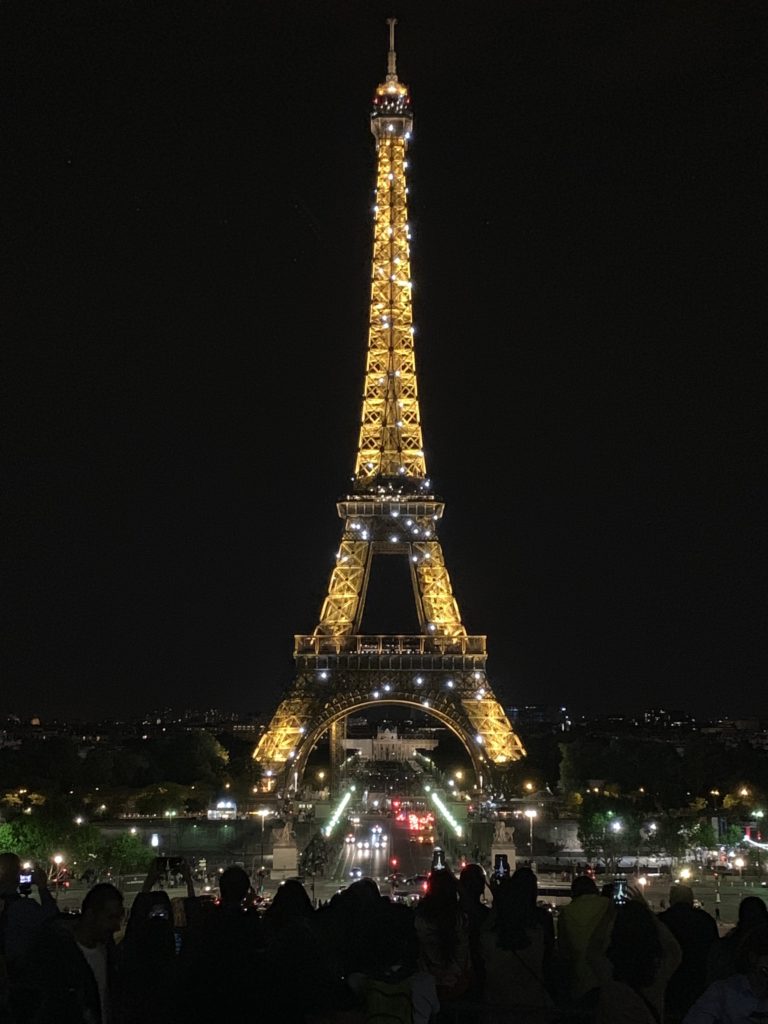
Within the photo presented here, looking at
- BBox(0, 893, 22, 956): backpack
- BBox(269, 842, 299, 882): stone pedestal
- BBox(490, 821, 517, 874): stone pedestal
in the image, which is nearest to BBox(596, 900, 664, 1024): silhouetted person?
BBox(0, 893, 22, 956): backpack

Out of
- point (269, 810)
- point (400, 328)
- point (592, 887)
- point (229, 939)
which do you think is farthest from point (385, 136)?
point (229, 939)

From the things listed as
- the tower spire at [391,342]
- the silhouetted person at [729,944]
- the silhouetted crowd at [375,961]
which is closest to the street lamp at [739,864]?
the tower spire at [391,342]

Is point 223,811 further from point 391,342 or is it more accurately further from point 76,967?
point 76,967

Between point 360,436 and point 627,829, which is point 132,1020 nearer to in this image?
point 627,829

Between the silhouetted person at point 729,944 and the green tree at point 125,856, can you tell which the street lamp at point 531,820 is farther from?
the silhouetted person at point 729,944

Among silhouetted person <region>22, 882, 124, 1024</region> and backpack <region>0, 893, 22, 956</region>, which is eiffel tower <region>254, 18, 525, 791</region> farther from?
silhouetted person <region>22, 882, 124, 1024</region>
